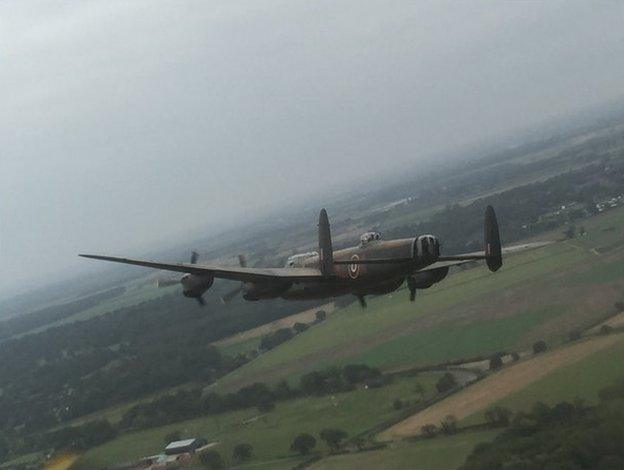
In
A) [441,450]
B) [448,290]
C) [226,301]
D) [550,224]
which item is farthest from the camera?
[550,224]

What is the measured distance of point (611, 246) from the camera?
117 metres

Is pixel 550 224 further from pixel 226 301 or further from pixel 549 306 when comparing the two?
pixel 226 301

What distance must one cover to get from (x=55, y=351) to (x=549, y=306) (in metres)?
125

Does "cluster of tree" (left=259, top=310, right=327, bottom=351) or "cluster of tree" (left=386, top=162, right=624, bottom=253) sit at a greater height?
"cluster of tree" (left=386, top=162, right=624, bottom=253)

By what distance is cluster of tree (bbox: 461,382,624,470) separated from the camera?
50.2m

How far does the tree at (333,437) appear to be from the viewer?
6481 centimetres

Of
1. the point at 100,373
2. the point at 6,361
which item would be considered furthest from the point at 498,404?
the point at 6,361

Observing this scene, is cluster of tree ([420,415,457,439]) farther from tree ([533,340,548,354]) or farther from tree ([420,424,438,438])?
tree ([533,340,548,354])

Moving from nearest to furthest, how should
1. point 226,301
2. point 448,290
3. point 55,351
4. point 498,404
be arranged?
point 226,301 → point 498,404 → point 448,290 → point 55,351

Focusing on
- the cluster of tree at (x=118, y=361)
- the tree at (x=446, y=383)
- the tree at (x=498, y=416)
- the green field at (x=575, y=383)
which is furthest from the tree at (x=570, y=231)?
the tree at (x=498, y=416)

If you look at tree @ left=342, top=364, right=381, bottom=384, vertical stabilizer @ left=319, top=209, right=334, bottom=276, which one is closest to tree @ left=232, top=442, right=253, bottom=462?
tree @ left=342, top=364, right=381, bottom=384

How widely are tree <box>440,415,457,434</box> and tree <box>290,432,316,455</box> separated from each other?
12033mm

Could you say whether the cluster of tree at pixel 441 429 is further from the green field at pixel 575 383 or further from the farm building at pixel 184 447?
the farm building at pixel 184 447

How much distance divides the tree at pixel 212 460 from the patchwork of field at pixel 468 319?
23.2m
